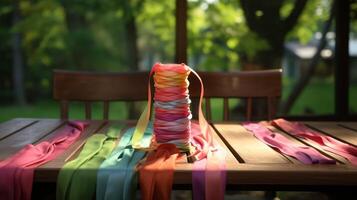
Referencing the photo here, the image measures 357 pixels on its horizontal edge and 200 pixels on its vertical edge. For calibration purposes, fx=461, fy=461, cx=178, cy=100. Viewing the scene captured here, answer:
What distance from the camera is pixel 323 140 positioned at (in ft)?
4.83

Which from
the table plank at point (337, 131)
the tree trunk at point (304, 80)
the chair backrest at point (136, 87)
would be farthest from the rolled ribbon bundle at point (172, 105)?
the tree trunk at point (304, 80)

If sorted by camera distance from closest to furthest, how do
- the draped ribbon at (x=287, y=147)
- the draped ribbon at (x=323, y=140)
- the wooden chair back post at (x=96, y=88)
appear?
the draped ribbon at (x=287, y=147)
the draped ribbon at (x=323, y=140)
the wooden chair back post at (x=96, y=88)

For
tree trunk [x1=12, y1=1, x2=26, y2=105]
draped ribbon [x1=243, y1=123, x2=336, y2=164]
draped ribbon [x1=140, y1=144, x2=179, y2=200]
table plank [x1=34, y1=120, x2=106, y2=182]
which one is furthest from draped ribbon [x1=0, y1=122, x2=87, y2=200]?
tree trunk [x1=12, y1=1, x2=26, y2=105]

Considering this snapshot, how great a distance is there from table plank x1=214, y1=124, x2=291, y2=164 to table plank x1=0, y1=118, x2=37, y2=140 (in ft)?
2.46

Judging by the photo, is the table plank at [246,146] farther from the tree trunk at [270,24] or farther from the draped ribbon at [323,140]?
the tree trunk at [270,24]

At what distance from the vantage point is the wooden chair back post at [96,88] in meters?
2.18

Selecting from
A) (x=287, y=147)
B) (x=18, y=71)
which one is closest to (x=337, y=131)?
(x=287, y=147)

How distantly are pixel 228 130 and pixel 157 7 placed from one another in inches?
132

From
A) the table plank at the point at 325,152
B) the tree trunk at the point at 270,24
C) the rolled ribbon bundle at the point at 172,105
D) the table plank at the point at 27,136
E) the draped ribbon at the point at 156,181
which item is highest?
the tree trunk at the point at 270,24

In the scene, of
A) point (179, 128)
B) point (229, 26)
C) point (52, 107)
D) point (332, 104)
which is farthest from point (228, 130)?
point (52, 107)

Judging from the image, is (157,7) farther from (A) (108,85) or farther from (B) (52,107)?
(B) (52,107)

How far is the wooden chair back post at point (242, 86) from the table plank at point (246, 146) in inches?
15.9

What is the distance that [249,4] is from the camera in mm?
3369

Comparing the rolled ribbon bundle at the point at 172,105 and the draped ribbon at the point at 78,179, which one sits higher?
the rolled ribbon bundle at the point at 172,105
